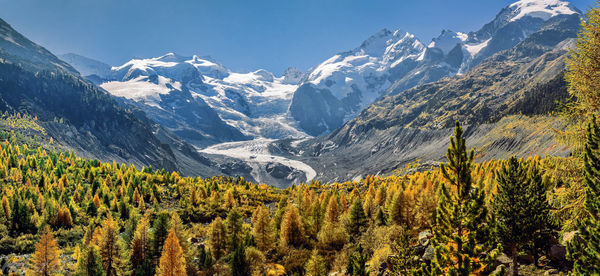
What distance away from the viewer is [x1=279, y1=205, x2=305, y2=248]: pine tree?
59625mm

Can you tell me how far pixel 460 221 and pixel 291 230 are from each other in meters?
45.1

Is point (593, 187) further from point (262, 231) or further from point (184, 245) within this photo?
point (262, 231)

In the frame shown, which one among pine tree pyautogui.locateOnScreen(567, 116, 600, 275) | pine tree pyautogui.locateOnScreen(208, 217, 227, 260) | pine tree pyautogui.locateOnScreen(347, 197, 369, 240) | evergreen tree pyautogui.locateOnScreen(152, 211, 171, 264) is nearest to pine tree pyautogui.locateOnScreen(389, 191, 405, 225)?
pine tree pyautogui.locateOnScreen(347, 197, 369, 240)

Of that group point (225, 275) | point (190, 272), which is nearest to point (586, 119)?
point (225, 275)

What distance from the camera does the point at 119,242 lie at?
47406 millimetres

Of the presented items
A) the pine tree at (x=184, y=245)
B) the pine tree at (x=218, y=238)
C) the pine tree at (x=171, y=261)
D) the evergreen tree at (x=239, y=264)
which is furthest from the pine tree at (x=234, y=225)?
the pine tree at (x=171, y=261)

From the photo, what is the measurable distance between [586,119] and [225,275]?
47044 millimetres

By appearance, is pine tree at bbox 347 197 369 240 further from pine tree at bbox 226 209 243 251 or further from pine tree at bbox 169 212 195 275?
pine tree at bbox 169 212 195 275

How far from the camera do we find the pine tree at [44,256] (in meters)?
41.3

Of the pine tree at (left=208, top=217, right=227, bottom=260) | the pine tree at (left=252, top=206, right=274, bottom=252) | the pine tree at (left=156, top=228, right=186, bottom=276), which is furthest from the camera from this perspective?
the pine tree at (left=252, top=206, right=274, bottom=252)

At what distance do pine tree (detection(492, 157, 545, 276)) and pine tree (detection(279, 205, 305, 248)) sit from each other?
3701 cm

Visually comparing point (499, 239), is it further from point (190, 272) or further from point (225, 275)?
point (190, 272)

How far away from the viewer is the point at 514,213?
29.6m

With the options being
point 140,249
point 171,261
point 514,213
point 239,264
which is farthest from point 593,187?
point 140,249
